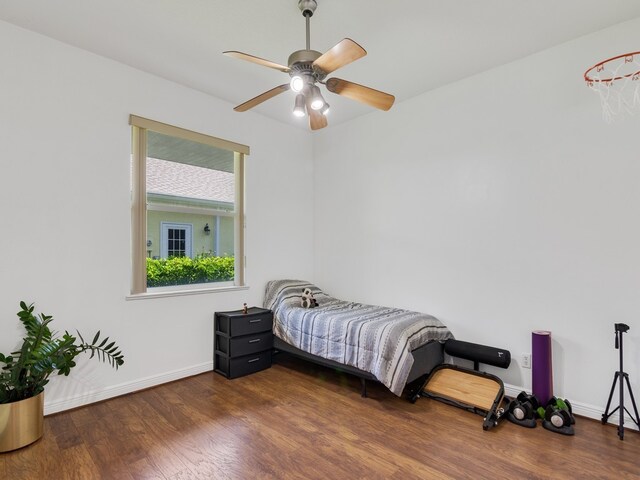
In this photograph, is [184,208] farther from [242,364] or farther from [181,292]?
[242,364]

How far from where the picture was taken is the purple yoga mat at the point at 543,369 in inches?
101

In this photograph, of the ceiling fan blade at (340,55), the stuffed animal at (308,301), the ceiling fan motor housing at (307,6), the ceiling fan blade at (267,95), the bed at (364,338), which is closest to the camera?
the ceiling fan blade at (340,55)

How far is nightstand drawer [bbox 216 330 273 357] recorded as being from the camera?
3.42 m

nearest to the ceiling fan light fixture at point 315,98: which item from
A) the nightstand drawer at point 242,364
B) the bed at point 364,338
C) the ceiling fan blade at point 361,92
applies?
the ceiling fan blade at point 361,92

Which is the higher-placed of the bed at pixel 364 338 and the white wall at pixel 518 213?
the white wall at pixel 518 213

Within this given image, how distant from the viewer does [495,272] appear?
3.03 m

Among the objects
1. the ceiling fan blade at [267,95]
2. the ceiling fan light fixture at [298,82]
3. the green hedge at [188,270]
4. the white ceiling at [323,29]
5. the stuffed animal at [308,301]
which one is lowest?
the stuffed animal at [308,301]

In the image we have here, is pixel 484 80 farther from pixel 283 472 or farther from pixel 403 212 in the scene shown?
pixel 283 472

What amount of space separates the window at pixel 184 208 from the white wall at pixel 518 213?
156 centimetres

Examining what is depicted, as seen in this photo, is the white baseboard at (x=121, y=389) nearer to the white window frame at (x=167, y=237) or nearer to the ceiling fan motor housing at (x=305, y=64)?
the white window frame at (x=167, y=237)

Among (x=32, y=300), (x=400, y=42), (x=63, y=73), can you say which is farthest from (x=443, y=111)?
(x=32, y=300)

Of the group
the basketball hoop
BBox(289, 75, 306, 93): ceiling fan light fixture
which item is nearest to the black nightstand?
BBox(289, 75, 306, 93): ceiling fan light fixture

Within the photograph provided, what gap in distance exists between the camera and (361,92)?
2275mm

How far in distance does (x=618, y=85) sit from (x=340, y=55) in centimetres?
217
